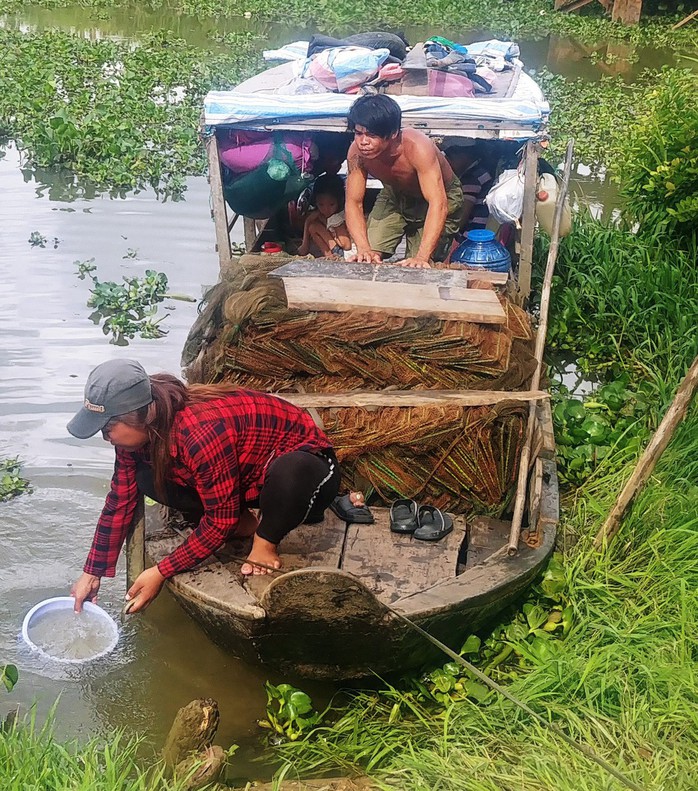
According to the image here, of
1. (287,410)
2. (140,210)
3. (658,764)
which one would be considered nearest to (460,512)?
(287,410)

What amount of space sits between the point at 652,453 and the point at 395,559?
1.11m

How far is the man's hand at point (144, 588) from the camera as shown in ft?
10.4

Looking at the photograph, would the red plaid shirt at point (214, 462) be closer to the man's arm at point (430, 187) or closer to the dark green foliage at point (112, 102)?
the man's arm at point (430, 187)

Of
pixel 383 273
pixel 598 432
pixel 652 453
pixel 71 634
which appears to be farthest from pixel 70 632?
pixel 598 432

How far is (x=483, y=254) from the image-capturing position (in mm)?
5145

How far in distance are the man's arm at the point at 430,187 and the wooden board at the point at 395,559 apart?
1704mm

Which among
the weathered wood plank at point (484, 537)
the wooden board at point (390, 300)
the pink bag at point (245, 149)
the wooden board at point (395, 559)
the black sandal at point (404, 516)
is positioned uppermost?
the pink bag at point (245, 149)

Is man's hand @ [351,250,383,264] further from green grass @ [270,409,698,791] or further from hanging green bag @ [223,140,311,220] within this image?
green grass @ [270,409,698,791]

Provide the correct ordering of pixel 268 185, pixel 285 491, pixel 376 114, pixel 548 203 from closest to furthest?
pixel 285 491 < pixel 376 114 < pixel 268 185 < pixel 548 203

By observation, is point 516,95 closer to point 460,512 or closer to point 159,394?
point 460,512

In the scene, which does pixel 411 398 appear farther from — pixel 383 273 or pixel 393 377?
pixel 383 273

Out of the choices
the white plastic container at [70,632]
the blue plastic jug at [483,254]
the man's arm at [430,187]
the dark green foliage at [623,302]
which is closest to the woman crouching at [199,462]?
the white plastic container at [70,632]

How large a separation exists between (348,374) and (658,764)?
6.60 feet

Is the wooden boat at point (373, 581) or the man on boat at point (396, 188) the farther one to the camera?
the man on boat at point (396, 188)
